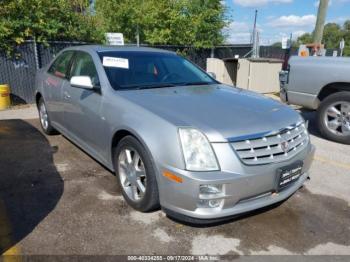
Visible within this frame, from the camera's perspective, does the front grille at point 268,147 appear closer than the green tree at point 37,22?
Yes

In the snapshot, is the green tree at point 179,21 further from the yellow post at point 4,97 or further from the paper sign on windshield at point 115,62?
the paper sign on windshield at point 115,62

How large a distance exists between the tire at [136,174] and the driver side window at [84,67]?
95 cm

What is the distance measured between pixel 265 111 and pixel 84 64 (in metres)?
2.43

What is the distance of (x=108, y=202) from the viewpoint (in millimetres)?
3539

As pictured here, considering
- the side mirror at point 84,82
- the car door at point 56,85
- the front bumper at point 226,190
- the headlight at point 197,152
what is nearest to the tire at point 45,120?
the car door at point 56,85

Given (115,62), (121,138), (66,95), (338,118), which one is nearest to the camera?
(121,138)

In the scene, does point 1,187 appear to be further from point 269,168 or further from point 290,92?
point 290,92

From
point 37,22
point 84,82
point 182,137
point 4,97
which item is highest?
point 37,22

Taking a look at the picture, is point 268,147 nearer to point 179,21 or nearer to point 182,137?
point 182,137

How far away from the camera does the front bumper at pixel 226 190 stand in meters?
2.62

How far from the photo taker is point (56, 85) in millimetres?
4996

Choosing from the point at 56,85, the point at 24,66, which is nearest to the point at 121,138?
the point at 56,85

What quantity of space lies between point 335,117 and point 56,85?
15.3 ft

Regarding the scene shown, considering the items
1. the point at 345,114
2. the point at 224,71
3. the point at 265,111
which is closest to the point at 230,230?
the point at 265,111
